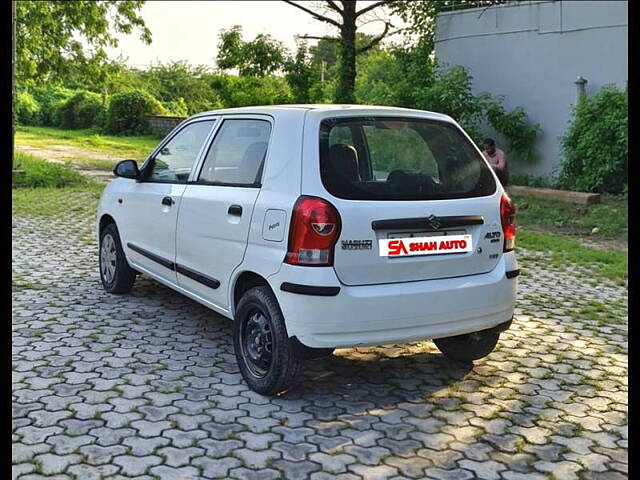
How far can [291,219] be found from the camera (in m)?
4.02

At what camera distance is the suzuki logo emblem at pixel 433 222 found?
417 cm

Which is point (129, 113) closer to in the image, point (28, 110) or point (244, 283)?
point (28, 110)

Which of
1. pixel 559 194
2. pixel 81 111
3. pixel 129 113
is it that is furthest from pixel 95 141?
pixel 559 194

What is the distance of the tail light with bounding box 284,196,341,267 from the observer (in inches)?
155

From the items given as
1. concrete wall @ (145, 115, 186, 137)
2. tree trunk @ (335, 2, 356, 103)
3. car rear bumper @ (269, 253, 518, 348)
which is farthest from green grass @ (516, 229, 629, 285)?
concrete wall @ (145, 115, 186, 137)

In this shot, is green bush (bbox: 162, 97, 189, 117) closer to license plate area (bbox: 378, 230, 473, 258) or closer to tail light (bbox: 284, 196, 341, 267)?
license plate area (bbox: 378, 230, 473, 258)

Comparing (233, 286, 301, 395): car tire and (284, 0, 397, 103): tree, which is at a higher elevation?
(284, 0, 397, 103): tree

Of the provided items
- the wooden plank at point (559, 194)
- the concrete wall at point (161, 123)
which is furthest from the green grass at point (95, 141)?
the wooden plank at point (559, 194)

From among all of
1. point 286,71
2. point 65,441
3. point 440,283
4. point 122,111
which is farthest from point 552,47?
point 122,111

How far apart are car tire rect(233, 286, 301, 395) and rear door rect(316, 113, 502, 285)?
51 cm

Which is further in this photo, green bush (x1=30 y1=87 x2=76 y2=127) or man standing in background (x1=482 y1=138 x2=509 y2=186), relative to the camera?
green bush (x1=30 y1=87 x2=76 y2=127)

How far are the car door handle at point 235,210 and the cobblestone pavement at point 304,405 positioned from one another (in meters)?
1.04

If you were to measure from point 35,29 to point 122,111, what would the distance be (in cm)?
2033

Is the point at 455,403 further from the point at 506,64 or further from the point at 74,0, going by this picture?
the point at 74,0
